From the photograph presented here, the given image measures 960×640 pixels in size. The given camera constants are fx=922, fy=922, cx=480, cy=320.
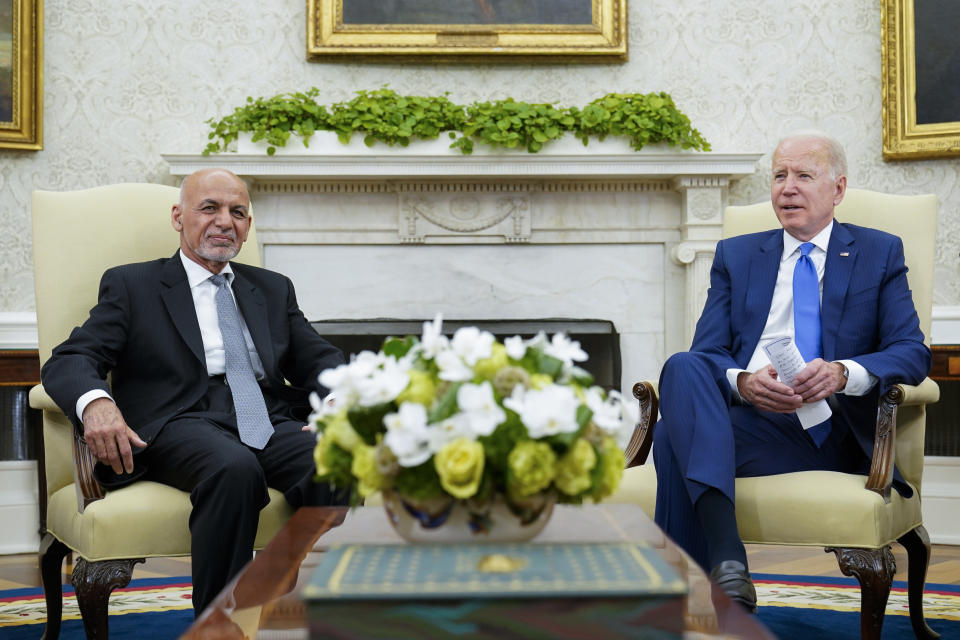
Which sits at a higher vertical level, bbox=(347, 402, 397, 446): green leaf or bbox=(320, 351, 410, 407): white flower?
bbox=(320, 351, 410, 407): white flower

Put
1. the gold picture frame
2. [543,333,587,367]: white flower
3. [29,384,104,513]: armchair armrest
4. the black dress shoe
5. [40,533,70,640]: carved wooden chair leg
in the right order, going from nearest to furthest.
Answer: [543,333,587,367]: white flower
the black dress shoe
[29,384,104,513]: armchair armrest
[40,533,70,640]: carved wooden chair leg
the gold picture frame

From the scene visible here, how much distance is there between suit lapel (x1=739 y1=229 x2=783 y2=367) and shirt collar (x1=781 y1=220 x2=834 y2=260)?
0.06ft

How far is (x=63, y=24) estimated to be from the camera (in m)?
4.68

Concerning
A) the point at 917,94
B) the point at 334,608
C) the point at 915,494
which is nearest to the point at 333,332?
the point at 915,494

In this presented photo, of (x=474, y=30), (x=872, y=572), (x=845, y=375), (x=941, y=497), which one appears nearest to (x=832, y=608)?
(x=872, y=572)

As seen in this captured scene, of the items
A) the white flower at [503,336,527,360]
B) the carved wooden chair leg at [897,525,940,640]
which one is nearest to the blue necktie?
the carved wooden chair leg at [897,525,940,640]

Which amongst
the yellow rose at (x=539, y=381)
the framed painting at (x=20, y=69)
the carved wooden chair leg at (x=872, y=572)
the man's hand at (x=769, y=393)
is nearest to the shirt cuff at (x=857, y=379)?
the man's hand at (x=769, y=393)

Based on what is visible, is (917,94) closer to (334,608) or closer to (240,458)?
(240,458)

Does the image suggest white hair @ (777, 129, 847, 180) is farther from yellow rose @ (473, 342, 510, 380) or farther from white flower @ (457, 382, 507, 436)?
white flower @ (457, 382, 507, 436)

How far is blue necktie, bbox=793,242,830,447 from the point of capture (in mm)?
2654

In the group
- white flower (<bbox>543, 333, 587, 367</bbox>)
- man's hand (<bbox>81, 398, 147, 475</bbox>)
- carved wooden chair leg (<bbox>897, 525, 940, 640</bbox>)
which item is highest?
white flower (<bbox>543, 333, 587, 367</bbox>)

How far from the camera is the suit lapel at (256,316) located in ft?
8.99

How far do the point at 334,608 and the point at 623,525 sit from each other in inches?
31.1

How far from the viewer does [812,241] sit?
280 centimetres
